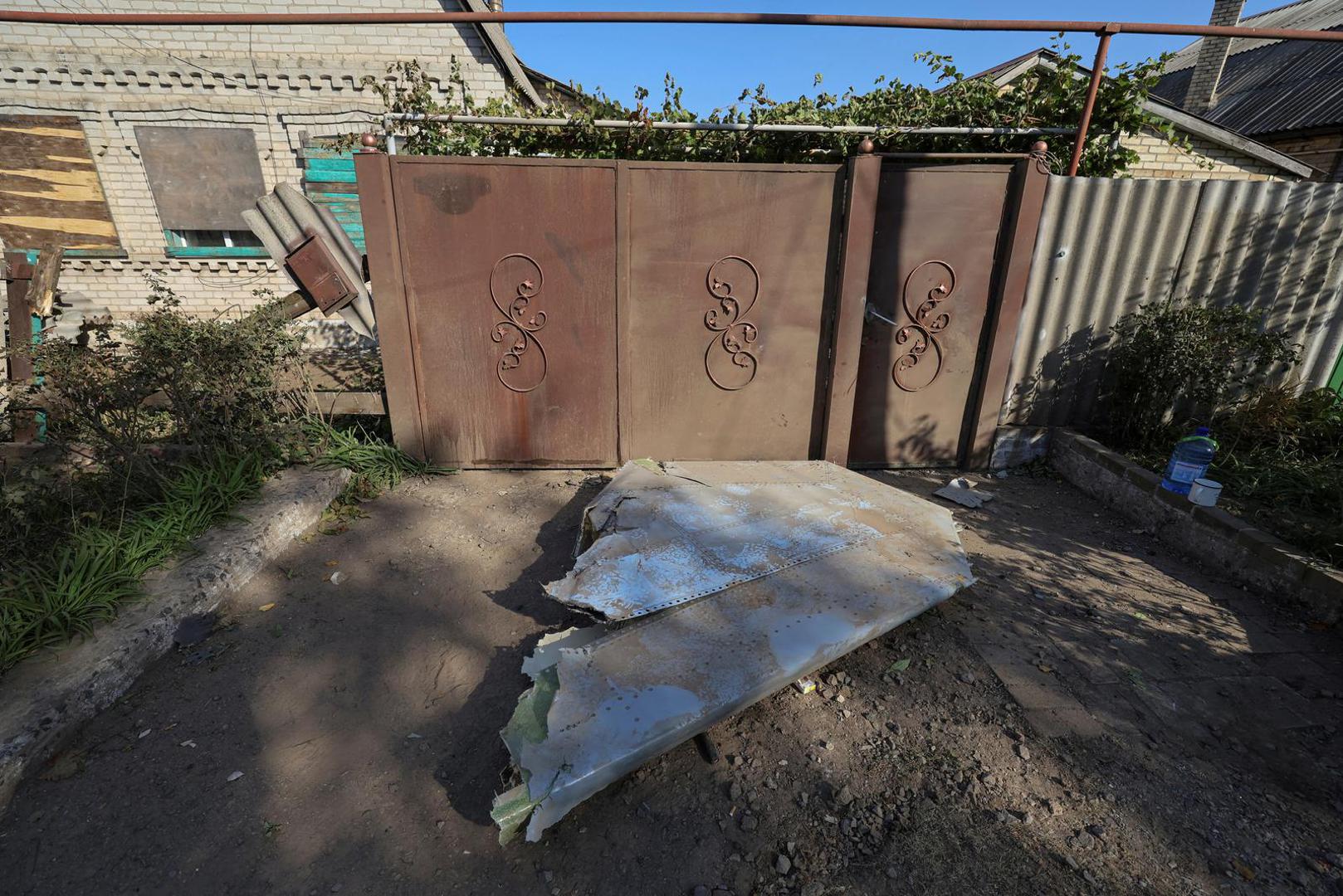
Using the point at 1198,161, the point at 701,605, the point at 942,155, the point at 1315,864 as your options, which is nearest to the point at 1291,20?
the point at 1198,161

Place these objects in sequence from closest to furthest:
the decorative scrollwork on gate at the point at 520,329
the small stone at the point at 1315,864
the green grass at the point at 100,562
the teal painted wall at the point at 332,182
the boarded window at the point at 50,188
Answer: the small stone at the point at 1315,864, the green grass at the point at 100,562, the decorative scrollwork on gate at the point at 520,329, the boarded window at the point at 50,188, the teal painted wall at the point at 332,182

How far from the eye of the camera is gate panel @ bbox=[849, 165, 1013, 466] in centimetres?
395

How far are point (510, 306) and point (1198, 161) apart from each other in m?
10.5

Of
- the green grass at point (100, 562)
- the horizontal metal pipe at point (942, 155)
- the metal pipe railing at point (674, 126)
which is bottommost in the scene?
the green grass at point (100, 562)

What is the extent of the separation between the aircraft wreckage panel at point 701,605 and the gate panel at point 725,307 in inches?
39.4

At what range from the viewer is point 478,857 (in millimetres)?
1715

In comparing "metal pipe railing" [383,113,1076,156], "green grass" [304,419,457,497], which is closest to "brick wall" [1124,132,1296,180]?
"metal pipe railing" [383,113,1076,156]

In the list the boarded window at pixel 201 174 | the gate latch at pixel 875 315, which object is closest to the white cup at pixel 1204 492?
the gate latch at pixel 875 315

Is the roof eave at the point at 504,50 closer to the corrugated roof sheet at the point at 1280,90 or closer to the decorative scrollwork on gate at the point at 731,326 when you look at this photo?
the decorative scrollwork on gate at the point at 731,326

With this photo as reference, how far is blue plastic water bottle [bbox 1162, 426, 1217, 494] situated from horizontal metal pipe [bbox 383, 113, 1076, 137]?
2.28 meters

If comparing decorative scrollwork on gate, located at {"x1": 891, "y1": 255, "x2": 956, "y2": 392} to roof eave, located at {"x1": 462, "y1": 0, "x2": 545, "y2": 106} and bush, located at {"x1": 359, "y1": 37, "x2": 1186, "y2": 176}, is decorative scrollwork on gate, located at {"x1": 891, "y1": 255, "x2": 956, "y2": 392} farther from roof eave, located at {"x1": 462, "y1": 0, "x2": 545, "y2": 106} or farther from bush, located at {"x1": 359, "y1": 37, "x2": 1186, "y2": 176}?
roof eave, located at {"x1": 462, "y1": 0, "x2": 545, "y2": 106}

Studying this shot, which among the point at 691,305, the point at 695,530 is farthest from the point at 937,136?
the point at 695,530

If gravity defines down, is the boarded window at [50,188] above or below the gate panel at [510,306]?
above

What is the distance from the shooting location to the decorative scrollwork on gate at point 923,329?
13.5ft
